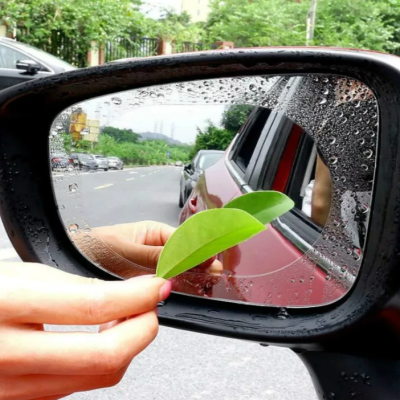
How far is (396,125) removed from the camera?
1.92 ft

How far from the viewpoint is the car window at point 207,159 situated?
74 cm

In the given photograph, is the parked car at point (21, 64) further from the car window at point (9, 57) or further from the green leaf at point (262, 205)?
the green leaf at point (262, 205)

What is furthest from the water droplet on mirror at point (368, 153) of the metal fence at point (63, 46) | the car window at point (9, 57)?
the metal fence at point (63, 46)

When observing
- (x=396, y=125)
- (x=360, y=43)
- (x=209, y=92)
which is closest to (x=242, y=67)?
(x=209, y=92)

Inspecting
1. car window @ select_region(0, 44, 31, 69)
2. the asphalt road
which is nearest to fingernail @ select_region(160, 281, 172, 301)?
the asphalt road

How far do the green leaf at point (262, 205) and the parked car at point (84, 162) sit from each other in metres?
0.23

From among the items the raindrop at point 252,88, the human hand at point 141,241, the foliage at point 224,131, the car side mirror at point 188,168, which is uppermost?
the raindrop at point 252,88

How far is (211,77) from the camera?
72 centimetres

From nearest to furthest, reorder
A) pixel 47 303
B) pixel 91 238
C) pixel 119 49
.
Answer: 1. pixel 47 303
2. pixel 91 238
3. pixel 119 49

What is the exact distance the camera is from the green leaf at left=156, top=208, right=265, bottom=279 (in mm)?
560

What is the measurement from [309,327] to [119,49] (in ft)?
55.2

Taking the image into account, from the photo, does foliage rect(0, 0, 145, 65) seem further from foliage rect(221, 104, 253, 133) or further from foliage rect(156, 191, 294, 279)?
foliage rect(156, 191, 294, 279)

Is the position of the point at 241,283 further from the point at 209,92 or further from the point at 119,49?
the point at 119,49

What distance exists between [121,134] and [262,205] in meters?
0.23
